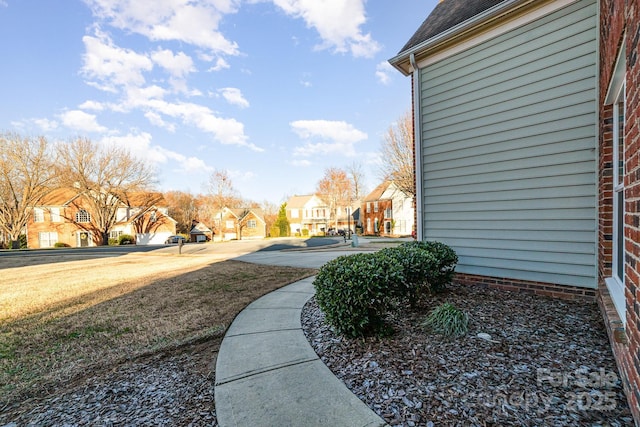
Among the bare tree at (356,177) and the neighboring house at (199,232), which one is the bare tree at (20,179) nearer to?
the neighboring house at (199,232)

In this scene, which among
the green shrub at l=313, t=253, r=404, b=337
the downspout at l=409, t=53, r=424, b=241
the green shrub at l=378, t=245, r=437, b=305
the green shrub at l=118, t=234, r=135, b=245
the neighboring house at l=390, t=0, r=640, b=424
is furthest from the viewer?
the green shrub at l=118, t=234, r=135, b=245

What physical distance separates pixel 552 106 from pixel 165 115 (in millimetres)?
19223

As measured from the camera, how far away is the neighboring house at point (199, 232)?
41.2 m

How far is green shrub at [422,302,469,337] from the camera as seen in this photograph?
→ 2.93 m

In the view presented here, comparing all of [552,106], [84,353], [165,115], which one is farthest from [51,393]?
[165,115]

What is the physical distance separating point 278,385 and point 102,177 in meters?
34.4

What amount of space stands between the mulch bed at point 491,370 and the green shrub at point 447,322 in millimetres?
77

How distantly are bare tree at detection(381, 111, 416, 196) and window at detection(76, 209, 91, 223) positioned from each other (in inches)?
1303

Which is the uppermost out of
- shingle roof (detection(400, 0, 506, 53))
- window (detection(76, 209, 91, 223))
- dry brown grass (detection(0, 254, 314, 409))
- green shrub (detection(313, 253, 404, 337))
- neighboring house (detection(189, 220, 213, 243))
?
shingle roof (detection(400, 0, 506, 53))

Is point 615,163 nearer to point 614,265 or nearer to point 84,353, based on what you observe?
point 614,265

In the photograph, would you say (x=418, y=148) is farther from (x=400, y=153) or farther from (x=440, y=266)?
(x=400, y=153)

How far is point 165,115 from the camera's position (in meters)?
17.7

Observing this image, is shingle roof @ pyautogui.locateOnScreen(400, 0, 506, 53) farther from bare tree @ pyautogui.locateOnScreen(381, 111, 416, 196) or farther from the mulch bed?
bare tree @ pyautogui.locateOnScreen(381, 111, 416, 196)

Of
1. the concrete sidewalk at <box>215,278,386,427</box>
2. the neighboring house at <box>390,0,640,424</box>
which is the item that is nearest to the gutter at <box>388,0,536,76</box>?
the neighboring house at <box>390,0,640,424</box>
